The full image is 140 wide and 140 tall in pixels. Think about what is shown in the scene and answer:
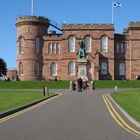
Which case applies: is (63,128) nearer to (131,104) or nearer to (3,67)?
(131,104)

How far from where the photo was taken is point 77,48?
90188 mm

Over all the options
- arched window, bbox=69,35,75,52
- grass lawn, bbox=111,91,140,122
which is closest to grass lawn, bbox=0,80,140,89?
arched window, bbox=69,35,75,52

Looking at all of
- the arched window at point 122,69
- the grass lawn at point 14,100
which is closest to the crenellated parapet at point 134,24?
the arched window at point 122,69

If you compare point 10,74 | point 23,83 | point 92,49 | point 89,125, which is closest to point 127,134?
point 89,125

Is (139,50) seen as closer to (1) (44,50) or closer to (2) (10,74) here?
(1) (44,50)

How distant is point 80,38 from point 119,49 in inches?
293

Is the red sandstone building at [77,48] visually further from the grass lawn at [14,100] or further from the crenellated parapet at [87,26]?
the grass lawn at [14,100]

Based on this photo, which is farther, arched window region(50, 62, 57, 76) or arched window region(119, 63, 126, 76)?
arched window region(50, 62, 57, 76)

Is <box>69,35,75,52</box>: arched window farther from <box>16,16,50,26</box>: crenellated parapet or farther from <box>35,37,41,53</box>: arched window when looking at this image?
<box>35,37,41,53</box>: arched window

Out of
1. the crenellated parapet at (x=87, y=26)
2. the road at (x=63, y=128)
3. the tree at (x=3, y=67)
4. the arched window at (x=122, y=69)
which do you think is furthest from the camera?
the tree at (x=3, y=67)

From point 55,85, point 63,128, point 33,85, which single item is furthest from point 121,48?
point 63,128

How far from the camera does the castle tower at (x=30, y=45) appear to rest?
298 feet

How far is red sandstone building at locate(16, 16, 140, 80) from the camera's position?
90.1m

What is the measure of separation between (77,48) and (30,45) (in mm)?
8697
